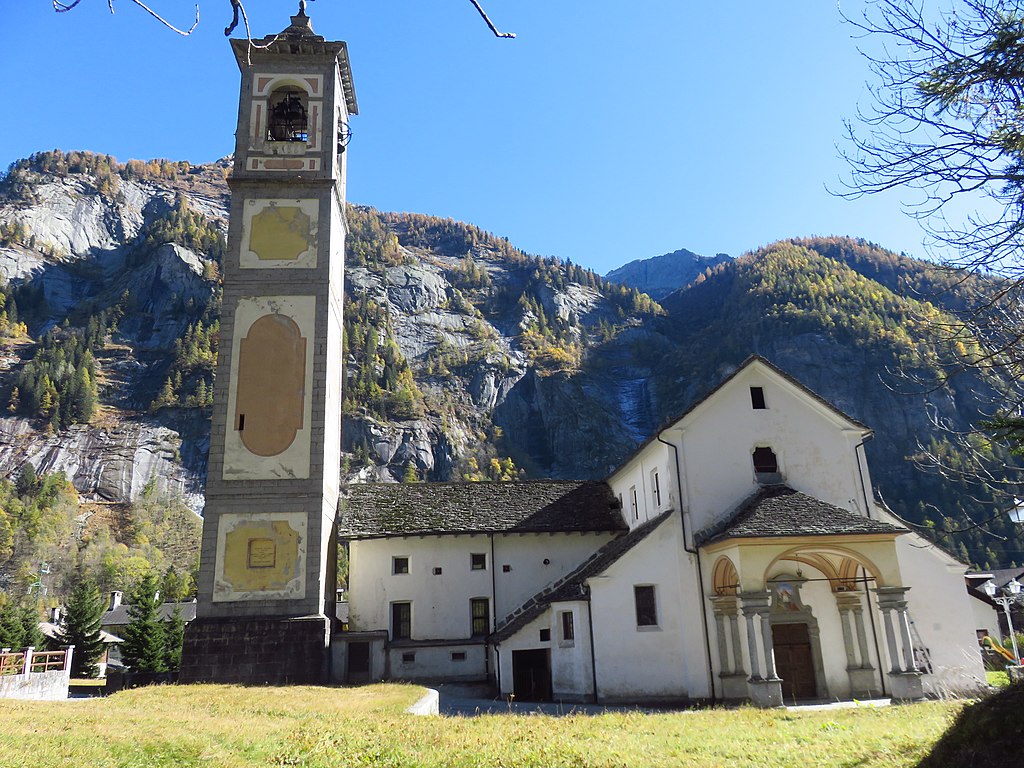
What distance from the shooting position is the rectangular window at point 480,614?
3155cm

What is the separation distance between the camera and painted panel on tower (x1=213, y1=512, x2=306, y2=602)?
26.8m

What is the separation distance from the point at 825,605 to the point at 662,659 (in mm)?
5641

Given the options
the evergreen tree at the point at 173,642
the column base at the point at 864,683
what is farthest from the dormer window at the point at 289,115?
the evergreen tree at the point at 173,642

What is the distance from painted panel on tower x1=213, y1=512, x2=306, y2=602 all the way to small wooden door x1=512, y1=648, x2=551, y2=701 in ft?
26.2

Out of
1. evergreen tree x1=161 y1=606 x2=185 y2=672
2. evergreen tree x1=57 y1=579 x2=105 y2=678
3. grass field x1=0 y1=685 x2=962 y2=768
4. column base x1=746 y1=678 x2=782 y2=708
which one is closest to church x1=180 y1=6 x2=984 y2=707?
column base x1=746 y1=678 x2=782 y2=708

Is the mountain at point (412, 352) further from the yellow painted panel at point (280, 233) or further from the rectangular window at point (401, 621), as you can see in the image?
the yellow painted panel at point (280, 233)

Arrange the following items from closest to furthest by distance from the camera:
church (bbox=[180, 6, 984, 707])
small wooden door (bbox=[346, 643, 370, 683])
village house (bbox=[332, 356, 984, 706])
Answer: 1. village house (bbox=[332, 356, 984, 706])
2. church (bbox=[180, 6, 984, 707])
3. small wooden door (bbox=[346, 643, 370, 683])

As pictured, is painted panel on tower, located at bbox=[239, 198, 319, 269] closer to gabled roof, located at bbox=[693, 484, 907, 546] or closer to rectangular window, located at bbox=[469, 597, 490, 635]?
rectangular window, located at bbox=[469, 597, 490, 635]

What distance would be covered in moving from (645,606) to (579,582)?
8.93ft

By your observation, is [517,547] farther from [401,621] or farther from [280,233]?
[280,233]

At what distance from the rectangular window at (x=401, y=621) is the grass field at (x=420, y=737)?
1244cm

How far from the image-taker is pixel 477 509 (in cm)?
3378

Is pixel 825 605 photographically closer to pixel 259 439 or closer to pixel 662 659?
pixel 662 659

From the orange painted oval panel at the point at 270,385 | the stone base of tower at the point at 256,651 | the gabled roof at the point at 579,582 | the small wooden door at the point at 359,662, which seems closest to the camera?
the stone base of tower at the point at 256,651
